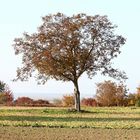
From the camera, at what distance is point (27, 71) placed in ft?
161

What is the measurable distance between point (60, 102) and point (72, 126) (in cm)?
5274

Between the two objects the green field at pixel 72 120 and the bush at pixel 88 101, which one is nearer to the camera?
the green field at pixel 72 120

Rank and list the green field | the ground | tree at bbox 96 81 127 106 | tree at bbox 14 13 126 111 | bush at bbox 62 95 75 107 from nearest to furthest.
Answer: the ground
the green field
tree at bbox 14 13 126 111
tree at bbox 96 81 127 106
bush at bbox 62 95 75 107

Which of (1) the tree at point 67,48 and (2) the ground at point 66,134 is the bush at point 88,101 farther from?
(2) the ground at point 66,134

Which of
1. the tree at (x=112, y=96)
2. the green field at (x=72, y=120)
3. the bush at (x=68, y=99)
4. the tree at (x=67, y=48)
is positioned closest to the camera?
the green field at (x=72, y=120)

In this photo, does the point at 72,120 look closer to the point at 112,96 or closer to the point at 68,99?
the point at 112,96

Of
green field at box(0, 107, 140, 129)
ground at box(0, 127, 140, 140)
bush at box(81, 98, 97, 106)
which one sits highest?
bush at box(81, 98, 97, 106)

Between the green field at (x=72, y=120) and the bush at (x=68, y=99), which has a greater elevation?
the bush at (x=68, y=99)

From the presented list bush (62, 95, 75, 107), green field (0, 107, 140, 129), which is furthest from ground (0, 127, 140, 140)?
bush (62, 95, 75, 107)

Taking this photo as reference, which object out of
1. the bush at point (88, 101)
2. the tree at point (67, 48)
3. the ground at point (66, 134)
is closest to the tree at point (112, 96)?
the bush at point (88, 101)

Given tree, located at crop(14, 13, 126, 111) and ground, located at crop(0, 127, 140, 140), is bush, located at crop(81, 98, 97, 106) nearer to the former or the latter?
tree, located at crop(14, 13, 126, 111)

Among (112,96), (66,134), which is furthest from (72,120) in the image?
(112,96)

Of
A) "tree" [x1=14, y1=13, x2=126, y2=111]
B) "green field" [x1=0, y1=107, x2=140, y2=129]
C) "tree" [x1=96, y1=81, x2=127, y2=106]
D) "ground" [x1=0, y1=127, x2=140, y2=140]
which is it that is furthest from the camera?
"tree" [x1=96, y1=81, x2=127, y2=106]

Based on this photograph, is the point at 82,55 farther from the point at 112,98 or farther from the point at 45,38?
the point at 112,98
